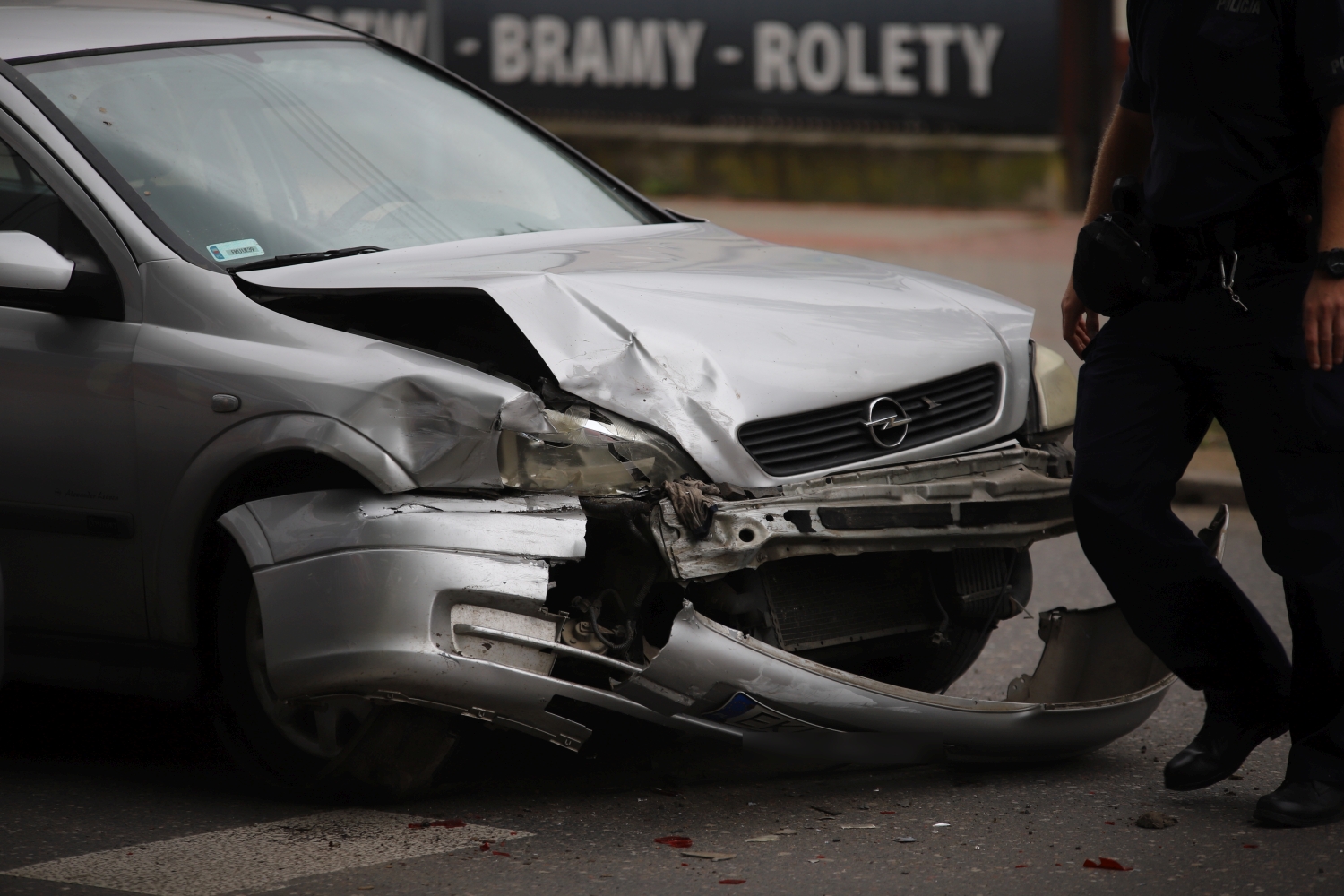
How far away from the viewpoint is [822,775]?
413 centimetres

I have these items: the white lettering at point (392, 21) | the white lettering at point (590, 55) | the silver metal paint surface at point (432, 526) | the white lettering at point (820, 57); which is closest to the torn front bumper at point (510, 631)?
the silver metal paint surface at point (432, 526)

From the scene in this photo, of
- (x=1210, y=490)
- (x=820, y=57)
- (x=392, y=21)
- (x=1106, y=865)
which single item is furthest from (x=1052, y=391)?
(x=392, y=21)

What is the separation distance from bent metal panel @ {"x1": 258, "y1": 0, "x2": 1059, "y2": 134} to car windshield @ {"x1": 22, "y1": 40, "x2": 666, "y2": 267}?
924 centimetres

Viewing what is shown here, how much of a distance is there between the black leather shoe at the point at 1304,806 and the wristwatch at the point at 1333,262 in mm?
1014

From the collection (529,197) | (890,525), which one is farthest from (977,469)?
(529,197)

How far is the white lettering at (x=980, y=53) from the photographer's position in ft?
47.6

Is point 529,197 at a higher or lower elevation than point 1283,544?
higher

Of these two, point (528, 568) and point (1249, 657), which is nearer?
point (528, 568)

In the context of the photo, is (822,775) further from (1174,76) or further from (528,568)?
(1174,76)

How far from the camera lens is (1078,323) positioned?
163 inches

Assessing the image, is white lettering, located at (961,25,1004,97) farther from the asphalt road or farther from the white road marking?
the white road marking

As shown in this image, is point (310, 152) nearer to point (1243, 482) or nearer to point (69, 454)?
point (69, 454)

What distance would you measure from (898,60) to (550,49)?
3.24 metres

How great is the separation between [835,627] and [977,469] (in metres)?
0.46
